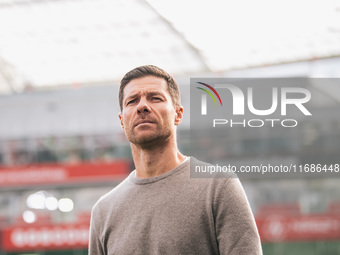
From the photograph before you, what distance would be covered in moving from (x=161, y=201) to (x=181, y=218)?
0.34ft

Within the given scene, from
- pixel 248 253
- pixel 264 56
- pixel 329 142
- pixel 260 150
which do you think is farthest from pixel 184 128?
pixel 248 253

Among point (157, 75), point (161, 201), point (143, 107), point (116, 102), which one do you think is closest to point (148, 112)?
point (143, 107)

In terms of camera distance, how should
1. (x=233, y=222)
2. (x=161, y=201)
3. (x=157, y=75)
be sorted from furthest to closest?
(x=157, y=75) < (x=161, y=201) < (x=233, y=222)

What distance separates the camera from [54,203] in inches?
882

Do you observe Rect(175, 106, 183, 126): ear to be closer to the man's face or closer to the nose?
the man's face

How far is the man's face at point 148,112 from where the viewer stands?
2.16 m

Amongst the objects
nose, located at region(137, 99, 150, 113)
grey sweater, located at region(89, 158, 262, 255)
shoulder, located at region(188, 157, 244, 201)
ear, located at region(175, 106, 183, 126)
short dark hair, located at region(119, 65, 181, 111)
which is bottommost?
grey sweater, located at region(89, 158, 262, 255)

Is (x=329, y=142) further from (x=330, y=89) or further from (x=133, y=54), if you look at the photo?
(x=133, y=54)

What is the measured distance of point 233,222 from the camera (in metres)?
2.01

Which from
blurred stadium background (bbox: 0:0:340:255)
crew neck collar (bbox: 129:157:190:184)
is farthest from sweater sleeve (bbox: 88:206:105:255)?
blurred stadium background (bbox: 0:0:340:255)

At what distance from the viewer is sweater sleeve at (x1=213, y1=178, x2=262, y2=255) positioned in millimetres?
1997

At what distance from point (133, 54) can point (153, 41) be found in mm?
1627

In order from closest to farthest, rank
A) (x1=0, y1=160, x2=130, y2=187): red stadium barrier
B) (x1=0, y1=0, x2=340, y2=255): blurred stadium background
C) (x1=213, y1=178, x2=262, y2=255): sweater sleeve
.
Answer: (x1=213, y1=178, x2=262, y2=255): sweater sleeve, (x1=0, y1=0, x2=340, y2=255): blurred stadium background, (x1=0, y1=160, x2=130, y2=187): red stadium barrier

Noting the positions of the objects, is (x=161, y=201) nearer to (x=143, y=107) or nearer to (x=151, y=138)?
(x=151, y=138)
